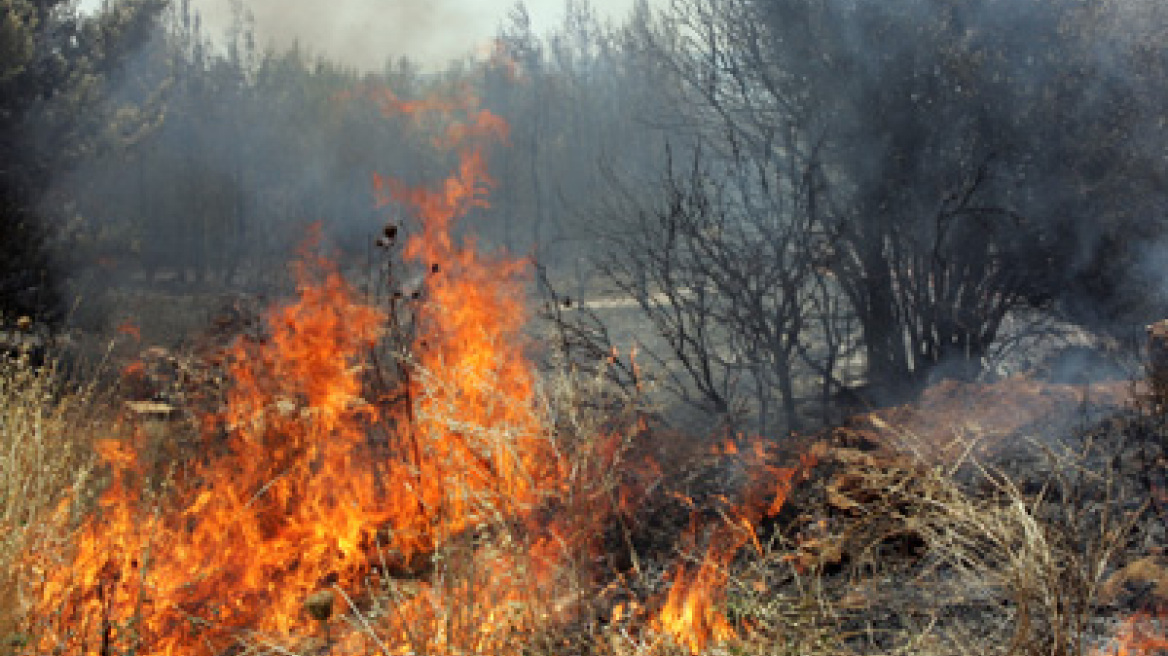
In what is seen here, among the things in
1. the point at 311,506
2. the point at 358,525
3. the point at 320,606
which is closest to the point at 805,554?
the point at 320,606

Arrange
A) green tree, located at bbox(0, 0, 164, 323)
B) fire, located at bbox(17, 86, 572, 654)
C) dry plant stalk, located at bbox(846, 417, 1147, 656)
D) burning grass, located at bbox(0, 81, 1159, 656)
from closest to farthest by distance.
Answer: dry plant stalk, located at bbox(846, 417, 1147, 656) < burning grass, located at bbox(0, 81, 1159, 656) < fire, located at bbox(17, 86, 572, 654) < green tree, located at bbox(0, 0, 164, 323)

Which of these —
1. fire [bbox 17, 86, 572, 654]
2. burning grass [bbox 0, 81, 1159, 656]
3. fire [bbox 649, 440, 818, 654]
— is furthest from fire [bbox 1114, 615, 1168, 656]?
fire [bbox 17, 86, 572, 654]

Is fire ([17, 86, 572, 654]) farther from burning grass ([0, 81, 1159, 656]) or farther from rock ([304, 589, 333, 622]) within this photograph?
rock ([304, 589, 333, 622])

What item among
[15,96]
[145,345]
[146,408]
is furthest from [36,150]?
[146,408]

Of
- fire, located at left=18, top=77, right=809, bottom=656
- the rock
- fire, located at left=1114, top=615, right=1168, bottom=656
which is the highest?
fire, located at left=18, top=77, right=809, bottom=656

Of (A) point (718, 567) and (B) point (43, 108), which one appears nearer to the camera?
(A) point (718, 567)

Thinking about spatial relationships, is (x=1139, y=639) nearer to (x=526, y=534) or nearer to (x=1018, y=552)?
(x=1018, y=552)

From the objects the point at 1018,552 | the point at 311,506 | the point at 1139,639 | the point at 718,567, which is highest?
the point at 1018,552

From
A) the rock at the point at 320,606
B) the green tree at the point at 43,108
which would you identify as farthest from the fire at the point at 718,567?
the green tree at the point at 43,108

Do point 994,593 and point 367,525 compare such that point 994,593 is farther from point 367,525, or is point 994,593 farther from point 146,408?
point 146,408

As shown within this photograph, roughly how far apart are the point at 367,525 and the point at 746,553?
7.67 ft

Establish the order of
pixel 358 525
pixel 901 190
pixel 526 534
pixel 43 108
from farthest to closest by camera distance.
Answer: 1. pixel 43 108
2. pixel 901 190
3. pixel 358 525
4. pixel 526 534

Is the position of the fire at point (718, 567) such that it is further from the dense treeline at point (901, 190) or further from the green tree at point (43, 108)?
the green tree at point (43, 108)

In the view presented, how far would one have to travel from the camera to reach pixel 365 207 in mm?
25344
